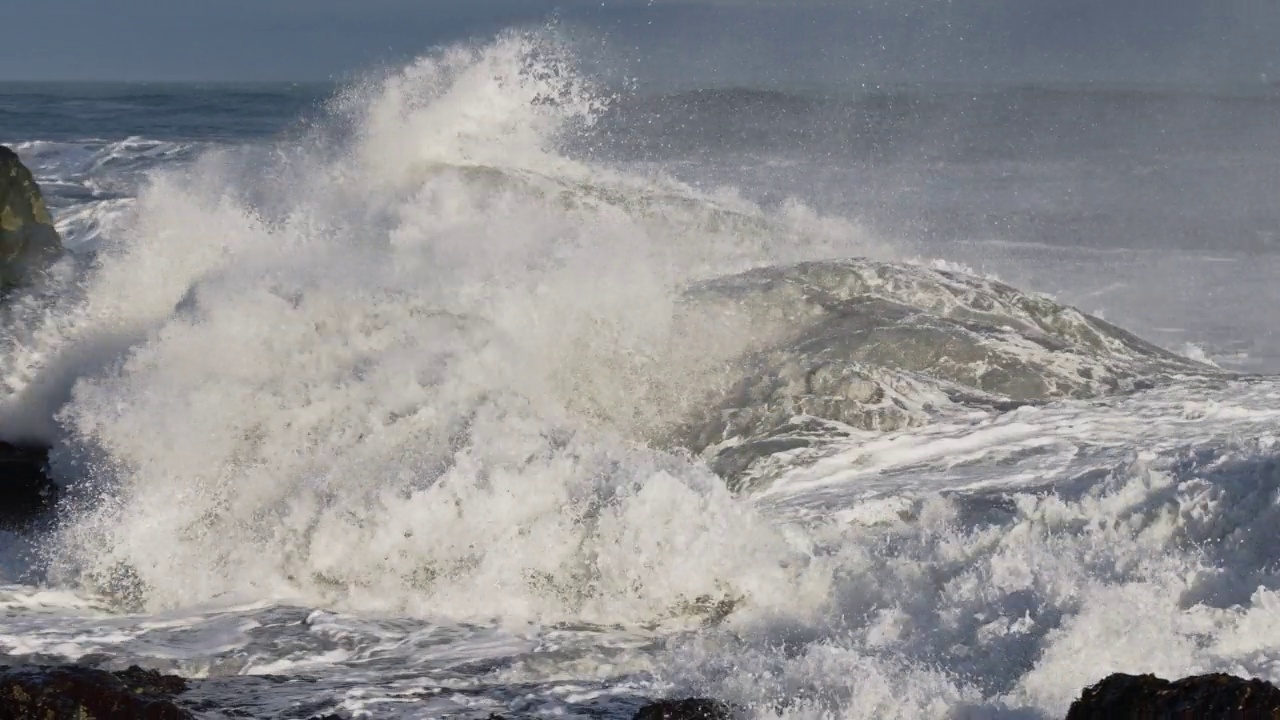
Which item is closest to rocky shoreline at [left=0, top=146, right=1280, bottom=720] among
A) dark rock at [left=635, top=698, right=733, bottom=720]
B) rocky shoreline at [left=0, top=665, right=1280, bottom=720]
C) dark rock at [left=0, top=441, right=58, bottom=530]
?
dark rock at [left=0, top=441, right=58, bottom=530]

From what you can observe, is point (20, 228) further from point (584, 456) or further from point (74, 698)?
point (74, 698)

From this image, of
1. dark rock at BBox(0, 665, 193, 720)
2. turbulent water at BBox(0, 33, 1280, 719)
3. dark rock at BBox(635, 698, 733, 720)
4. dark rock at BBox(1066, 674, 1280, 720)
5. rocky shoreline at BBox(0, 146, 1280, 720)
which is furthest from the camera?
rocky shoreline at BBox(0, 146, 1280, 720)

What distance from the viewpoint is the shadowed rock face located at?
970 centimetres

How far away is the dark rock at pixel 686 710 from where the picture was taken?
5370 mm

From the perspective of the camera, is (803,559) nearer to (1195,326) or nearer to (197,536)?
(197,536)

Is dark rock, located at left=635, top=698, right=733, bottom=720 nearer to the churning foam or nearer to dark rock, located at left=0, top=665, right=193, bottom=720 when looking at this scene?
the churning foam

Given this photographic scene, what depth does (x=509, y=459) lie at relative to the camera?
7.79 meters

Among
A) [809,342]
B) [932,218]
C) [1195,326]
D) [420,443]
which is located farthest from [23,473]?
[932,218]

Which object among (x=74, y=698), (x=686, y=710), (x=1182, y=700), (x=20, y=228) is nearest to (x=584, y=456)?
(x=686, y=710)

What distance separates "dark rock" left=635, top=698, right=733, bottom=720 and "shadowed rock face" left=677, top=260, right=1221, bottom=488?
3.41 metres

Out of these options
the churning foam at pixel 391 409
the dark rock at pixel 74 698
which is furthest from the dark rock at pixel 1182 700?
the dark rock at pixel 74 698

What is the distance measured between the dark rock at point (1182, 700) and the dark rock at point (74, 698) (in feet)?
10.8

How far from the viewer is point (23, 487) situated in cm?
870

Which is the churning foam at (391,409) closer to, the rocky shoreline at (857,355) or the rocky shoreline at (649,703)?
the rocky shoreline at (857,355)
